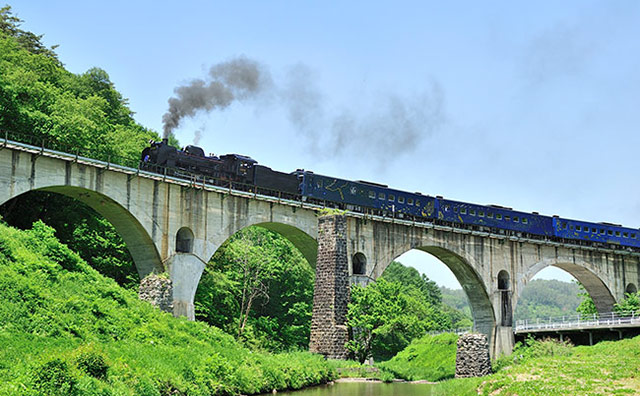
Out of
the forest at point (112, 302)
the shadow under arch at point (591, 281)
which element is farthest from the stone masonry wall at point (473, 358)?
the shadow under arch at point (591, 281)

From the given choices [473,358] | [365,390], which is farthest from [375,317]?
[473,358]

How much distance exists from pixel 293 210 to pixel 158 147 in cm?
866

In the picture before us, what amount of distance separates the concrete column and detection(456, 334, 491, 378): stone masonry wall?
13.2 metres

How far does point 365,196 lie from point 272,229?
6742mm

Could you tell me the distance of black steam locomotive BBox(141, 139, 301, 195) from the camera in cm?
3559

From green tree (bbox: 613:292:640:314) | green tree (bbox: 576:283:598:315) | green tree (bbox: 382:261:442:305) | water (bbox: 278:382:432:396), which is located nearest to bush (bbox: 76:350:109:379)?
water (bbox: 278:382:432:396)

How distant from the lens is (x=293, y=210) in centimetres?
3953

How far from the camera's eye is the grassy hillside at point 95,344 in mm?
16984

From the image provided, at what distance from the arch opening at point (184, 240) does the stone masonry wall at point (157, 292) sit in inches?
130

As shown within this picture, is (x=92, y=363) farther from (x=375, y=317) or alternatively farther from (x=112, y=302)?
(x=375, y=317)

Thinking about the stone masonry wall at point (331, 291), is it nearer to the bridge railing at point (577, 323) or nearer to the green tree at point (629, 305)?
the bridge railing at point (577, 323)

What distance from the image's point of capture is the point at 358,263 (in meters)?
42.5

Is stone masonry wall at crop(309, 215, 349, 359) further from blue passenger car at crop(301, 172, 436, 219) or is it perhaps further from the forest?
blue passenger car at crop(301, 172, 436, 219)

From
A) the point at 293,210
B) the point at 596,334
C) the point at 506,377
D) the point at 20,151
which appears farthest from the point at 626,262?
the point at 20,151
